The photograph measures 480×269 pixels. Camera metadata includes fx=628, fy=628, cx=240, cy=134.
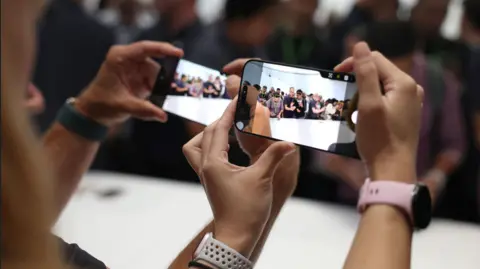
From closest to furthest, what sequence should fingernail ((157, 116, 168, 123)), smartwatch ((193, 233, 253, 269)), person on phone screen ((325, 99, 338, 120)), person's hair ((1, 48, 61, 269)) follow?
1. person's hair ((1, 48, 61, 269))
2. smartwatch ((193, 233, 253, 269))
3. person on phone screen ((325, 99, 338, 120))
4. fingernail ((157, 116, 168, 123))

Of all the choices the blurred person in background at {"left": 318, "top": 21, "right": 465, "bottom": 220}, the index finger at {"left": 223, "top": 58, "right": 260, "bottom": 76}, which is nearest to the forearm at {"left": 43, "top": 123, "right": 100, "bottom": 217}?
the index finger at {"left": 223, "top": 58, "right": 260, "bottom": 76}

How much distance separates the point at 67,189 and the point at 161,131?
13 centimetres

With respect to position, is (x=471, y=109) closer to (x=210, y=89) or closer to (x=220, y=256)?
(x=210, y=89)

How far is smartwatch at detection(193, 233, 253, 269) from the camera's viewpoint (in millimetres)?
429

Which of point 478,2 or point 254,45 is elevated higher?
point 478,2

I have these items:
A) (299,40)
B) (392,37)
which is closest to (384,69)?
(392,37)

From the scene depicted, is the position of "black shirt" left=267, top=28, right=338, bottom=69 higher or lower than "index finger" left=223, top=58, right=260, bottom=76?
higher

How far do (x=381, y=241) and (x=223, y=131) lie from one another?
147mm

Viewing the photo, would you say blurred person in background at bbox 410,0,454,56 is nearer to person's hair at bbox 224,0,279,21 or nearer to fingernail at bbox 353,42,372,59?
person's hair at bbox 224,0,279,21

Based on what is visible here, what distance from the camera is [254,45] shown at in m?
1.23

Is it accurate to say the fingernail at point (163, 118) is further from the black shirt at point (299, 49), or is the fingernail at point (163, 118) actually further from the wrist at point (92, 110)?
the black shirt at point (299, 49)

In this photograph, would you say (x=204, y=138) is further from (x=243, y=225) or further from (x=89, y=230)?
(x=89, y=230)

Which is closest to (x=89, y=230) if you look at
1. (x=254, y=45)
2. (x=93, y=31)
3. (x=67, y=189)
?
(x=67, y=189)

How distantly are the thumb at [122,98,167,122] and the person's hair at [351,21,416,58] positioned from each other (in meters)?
0.32
